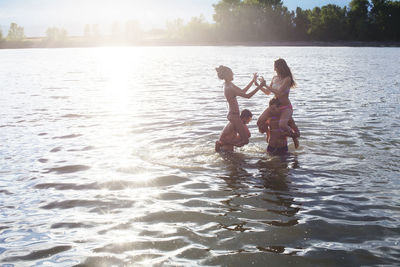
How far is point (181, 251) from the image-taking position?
536cm

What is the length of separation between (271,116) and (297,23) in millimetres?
148959

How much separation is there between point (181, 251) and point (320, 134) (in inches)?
306

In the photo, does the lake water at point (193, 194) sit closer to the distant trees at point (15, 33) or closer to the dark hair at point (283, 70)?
the dark hair at point (283, 70)

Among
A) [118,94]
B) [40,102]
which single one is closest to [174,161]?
[40,102]

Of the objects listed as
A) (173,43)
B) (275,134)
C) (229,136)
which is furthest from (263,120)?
(173,43)

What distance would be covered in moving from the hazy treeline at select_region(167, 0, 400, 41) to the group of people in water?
138 meters

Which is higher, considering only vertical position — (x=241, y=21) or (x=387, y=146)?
(x=241, y=21)

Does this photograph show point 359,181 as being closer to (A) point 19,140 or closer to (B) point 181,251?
(B) point 181,251

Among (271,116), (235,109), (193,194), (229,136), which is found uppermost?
(235,109)

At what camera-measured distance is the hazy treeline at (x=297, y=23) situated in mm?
137500

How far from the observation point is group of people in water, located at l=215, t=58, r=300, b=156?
954 cm

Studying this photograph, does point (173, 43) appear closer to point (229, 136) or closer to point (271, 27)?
point (271, 27)

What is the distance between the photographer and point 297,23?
14975cm

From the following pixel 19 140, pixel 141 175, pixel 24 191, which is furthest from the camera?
pixel 19 140
